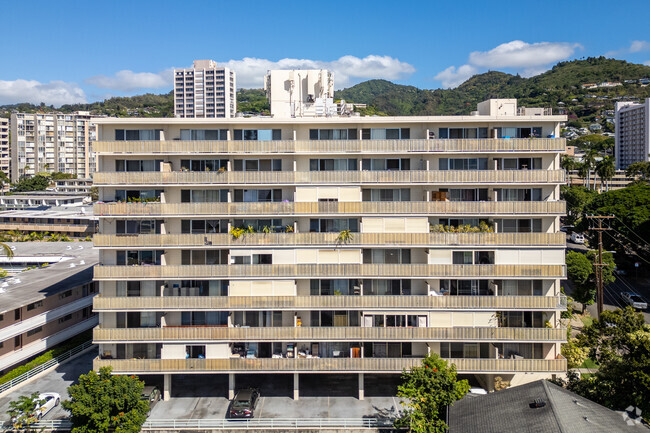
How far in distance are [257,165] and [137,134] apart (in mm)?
8756

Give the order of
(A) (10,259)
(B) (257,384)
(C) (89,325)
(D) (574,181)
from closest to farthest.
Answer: (B) (257,384) → (C) (89,325) → (A) (10,259) → (D) (574,181)

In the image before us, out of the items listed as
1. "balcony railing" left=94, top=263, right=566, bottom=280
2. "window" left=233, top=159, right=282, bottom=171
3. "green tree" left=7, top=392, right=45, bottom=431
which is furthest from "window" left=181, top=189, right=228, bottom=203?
"green tree" left=7, top=392, right=45, bottom=431

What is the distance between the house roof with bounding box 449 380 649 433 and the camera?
23.1m

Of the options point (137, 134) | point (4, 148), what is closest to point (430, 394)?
point (137, 134)

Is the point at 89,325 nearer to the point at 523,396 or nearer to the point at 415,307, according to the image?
the point at 415,307

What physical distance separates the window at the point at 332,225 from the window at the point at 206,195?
646 cm

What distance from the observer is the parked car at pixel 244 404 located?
3256 centimetres

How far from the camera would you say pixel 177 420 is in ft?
107

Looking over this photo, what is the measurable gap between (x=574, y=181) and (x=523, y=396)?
471ft

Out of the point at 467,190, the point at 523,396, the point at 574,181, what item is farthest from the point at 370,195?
the point at 574,181

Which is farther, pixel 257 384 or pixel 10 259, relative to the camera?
pixel 10 259

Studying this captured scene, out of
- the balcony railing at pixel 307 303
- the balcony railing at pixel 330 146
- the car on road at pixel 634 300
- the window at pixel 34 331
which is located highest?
the balcony railing at pixel 330 146

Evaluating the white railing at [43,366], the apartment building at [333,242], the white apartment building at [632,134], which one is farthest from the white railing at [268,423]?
the white apartment building at [632,134]

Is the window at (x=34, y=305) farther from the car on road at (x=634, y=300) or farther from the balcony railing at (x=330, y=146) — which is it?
the car on road at (x=634, y=300)
